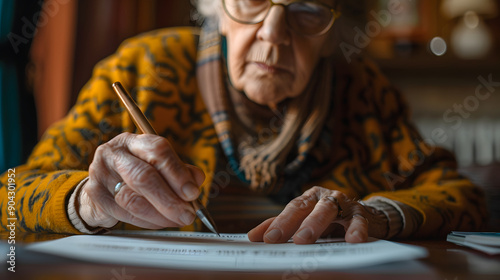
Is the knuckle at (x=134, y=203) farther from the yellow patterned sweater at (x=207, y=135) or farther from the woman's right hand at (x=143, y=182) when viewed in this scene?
the yellow patterned sweater at (x=207, y=135)

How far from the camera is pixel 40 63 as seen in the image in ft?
3.61

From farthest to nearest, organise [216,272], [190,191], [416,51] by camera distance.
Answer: [416,51] < [190,191] < [216,272]

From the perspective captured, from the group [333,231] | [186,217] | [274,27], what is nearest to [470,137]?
[274,27]

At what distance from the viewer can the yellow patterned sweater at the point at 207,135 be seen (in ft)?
2.17

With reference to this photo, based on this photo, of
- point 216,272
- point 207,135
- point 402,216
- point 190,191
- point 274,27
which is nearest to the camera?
point 216,272

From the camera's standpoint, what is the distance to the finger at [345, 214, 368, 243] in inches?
17.0

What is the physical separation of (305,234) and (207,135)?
0.45 meters

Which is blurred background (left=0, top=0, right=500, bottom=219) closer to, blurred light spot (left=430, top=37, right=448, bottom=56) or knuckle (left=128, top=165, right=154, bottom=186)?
blurred light spot (left=430, top=37, right=448, bottom=56)

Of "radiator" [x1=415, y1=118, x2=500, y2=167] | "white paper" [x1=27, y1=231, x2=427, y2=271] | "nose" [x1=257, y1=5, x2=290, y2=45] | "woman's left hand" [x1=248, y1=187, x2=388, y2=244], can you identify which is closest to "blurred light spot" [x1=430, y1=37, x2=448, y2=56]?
"radiator" [x1=415, y1=118, x2=500, y2=167]

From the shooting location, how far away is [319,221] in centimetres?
45

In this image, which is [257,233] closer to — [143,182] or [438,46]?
[143,182]

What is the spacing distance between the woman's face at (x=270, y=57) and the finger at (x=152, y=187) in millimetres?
362

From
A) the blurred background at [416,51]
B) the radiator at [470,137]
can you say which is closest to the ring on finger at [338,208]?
the blurred background at [416,51]

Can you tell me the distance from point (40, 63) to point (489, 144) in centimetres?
207
